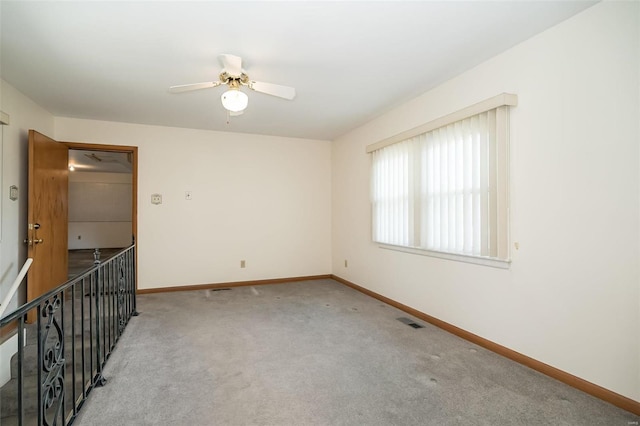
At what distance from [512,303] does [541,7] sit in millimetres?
2147

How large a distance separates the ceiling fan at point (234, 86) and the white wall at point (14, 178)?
211 cm

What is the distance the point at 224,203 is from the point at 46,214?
2.20m

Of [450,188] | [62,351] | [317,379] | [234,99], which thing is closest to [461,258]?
[450,188]

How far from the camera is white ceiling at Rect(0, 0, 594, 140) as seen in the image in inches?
80.4

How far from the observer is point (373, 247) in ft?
14.8

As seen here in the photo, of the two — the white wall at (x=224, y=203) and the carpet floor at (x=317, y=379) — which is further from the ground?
the white wall at (x=224, y=203)

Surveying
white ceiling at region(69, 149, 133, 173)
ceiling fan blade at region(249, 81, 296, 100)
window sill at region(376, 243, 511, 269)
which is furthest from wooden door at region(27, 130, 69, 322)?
window sill at region(376, 243, 511, 269)

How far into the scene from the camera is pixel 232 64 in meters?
2.39

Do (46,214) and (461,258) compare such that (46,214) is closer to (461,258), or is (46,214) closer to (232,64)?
(232,64)

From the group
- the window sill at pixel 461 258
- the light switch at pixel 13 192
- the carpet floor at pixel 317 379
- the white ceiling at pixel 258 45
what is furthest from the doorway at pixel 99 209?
the window sill at pixel 461 258

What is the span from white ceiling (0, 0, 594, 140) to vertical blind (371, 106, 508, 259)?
1.95 ft

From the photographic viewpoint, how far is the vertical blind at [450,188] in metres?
2.63

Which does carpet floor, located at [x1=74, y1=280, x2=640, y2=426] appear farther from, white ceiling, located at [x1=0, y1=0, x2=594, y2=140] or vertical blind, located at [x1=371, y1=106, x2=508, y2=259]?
white ceiling, located at [x1=0, y1=0, x2=594, y2=140]

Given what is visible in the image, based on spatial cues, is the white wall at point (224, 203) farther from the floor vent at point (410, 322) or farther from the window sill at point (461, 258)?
the floor vent at point (410, 322)
